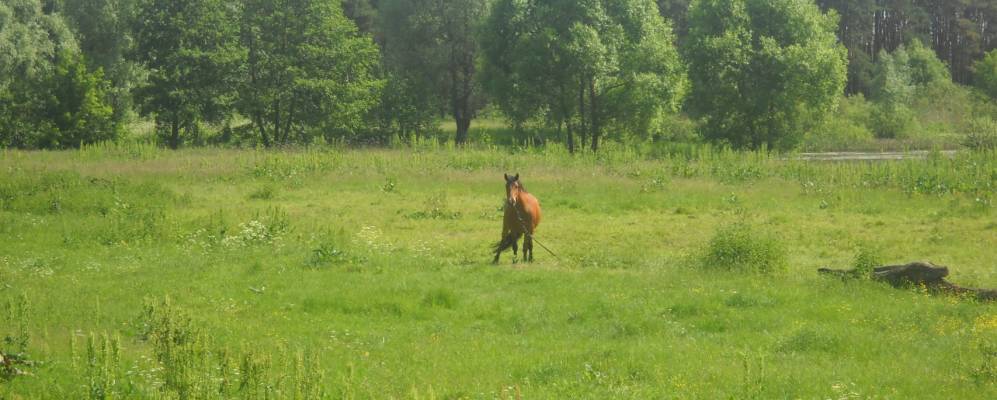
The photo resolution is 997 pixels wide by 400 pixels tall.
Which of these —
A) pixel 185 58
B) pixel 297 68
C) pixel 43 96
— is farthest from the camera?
pixel 297 68

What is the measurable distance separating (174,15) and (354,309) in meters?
39.6

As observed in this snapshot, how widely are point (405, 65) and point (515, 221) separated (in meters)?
40.4

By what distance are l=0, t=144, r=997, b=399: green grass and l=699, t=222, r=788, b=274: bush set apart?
90 millimetres

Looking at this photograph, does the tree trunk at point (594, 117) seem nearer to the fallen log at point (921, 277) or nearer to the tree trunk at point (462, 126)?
the tree trunk at point (462, 126)

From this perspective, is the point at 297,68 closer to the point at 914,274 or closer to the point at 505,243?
the point at 505,243

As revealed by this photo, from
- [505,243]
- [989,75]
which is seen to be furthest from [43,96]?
[989,75]

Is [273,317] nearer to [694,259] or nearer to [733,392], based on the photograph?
[733,392]

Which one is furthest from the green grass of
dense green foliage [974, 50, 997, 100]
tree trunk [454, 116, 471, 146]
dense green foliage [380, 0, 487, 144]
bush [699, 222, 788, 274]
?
dense green foliage [974, 50, 997, 100]

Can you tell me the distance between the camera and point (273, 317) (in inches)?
526

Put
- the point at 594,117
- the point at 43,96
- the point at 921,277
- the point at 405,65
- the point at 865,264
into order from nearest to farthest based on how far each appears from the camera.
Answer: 1. the point at 921,277
2. the point at 865,264
3. the point at 43,96
4. the point at 594,117
5. the point at 405,65

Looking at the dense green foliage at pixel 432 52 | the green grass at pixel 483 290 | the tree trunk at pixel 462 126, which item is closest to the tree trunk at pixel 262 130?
the dense green foliage at pixel 432 52

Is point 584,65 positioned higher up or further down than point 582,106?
higher up

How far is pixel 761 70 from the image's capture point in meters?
48.8

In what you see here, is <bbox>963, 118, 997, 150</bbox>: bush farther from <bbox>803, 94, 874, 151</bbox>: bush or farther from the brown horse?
the brown horse
